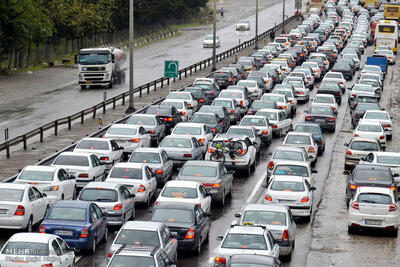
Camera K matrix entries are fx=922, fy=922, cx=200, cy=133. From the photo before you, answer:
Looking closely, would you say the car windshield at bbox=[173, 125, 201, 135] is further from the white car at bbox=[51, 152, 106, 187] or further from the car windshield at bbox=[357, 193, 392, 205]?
the car windshield at bbox=[357, 193, 392, 205]

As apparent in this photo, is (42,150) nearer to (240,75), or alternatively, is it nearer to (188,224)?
(188,224)

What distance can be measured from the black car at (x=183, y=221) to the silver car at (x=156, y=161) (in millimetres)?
7180

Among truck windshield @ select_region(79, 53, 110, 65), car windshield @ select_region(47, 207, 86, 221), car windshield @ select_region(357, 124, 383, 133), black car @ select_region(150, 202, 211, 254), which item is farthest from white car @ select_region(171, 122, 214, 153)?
truck windshield @ select_region(79, 53, 110, 65)

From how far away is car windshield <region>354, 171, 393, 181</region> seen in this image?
→ 28828 millimetres

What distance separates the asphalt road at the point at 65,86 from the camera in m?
48.8

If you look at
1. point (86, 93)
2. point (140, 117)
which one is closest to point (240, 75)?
point (86, 93)

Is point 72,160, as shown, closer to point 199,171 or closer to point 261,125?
point 199,171

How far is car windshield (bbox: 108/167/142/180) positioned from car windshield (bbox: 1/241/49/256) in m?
8.84

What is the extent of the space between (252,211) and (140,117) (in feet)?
56.2

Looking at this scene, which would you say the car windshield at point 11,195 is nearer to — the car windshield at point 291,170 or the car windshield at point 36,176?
the car windshield at point 36,176

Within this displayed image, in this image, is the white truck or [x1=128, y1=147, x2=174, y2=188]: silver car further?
the white truck

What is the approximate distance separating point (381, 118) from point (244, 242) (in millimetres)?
24673

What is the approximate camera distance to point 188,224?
22359 mm

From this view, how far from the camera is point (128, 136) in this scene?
1410 inches
